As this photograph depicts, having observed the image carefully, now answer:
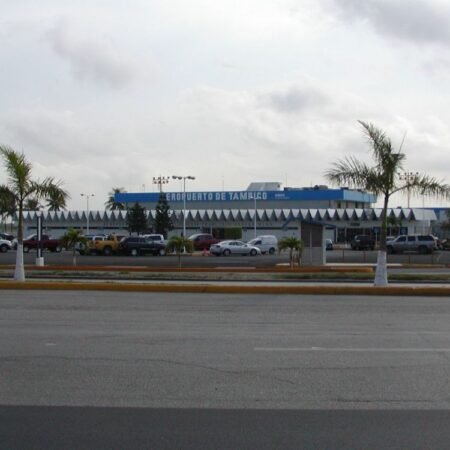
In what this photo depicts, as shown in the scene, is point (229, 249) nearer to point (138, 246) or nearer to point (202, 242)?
point (138, 246)

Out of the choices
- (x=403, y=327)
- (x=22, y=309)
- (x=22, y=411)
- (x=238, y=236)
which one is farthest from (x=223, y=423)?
(x=238, y=236)

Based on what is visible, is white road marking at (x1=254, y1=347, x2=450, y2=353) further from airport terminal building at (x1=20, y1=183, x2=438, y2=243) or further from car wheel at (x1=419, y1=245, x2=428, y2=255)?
airport terminal building at (x1=20, y1=183, x2=438, y2=243)

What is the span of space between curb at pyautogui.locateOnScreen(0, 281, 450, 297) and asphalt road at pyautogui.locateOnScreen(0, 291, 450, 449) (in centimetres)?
527

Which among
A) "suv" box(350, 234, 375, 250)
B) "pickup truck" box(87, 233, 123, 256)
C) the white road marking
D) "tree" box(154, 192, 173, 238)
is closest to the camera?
the white road marking

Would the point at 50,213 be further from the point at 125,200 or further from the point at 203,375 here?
the point at 203,375

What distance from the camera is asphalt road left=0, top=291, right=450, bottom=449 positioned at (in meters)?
6.59

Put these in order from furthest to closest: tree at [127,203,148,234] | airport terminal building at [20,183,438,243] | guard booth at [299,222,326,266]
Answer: airport terminal building at [20,183,438,243] < tree at [127,203,148,234] < guard booth at [299,222,326,266]

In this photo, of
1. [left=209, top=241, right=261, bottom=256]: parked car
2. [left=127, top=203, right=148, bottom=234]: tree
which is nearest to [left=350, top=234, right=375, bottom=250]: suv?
[left=209, top=241, right=261, bottom=256]: parked car

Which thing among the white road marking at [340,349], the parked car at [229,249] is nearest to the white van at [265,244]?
the parked car at [229,249]

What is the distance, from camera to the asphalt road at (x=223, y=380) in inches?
259

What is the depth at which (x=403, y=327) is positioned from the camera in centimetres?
1363

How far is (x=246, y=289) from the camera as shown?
70.1 feet

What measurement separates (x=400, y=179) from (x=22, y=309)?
1237cm

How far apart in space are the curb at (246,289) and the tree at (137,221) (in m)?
70.4
